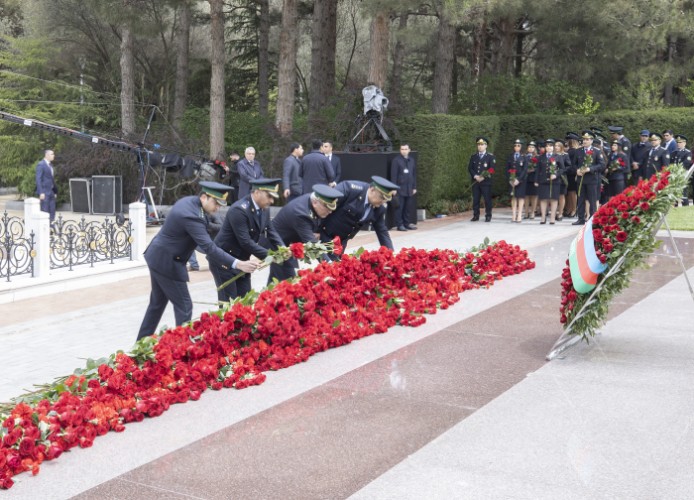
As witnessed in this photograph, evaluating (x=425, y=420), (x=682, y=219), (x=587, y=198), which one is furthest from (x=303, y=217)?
(x=682, y=219)

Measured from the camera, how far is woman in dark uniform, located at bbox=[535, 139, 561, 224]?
62.5ft

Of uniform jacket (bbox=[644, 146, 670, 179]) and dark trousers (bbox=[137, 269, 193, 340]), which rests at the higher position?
uniform jacket (bbox=[644, 146, 670, 179])

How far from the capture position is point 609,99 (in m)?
28.6

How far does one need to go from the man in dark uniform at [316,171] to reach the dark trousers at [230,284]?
7.39 meters

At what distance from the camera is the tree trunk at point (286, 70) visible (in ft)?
72.1

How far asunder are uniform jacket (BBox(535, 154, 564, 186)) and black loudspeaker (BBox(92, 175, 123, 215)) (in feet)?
34.0

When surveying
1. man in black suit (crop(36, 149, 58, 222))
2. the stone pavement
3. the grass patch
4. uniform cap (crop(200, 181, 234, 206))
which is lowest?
the stone pavement

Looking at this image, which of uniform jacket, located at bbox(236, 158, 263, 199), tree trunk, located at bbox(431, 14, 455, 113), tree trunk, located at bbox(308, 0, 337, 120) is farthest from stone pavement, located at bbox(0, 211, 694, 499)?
tree trunk, located at bbox(308, 0, 337, 120)

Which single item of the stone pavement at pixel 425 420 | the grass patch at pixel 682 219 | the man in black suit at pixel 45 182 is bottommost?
the stone pavement at pixel 425 420

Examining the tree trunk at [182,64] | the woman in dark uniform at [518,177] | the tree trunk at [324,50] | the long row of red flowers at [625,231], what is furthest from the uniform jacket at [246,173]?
the tree trunk at [182,64]

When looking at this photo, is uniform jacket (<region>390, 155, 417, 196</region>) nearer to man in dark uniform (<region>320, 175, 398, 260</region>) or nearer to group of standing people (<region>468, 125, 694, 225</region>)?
group of standing people (<region>468, 125, 694, 225</region>)

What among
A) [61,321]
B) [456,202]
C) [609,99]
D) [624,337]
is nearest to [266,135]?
[456,202]

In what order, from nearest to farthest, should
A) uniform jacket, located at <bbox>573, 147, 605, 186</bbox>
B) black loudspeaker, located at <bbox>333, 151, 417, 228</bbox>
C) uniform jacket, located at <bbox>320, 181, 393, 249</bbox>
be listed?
uniform jacket, located at <bbox>320, 181, 393, 249</bbox> < black loudspeaker, located at <bbox>333, 151, 417, 228</bbox> < uniform jacket, located at <bbox>573, 147, 605, 186</bbox>

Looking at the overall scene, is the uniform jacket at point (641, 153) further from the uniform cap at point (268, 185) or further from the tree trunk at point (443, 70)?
the uniform cap at point (268, 185)
